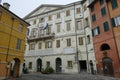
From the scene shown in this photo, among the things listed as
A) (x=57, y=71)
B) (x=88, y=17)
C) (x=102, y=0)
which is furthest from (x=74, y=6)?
(x=57, y=71)

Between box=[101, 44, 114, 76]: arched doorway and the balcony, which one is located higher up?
the balcony

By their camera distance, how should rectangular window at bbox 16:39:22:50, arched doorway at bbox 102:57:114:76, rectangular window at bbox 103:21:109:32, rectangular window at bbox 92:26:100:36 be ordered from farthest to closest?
rectangular window at bbox 92:26:100:36 < rectangular window at bbox 103:21:109:32 < rectangular window at bbox 16:39:22:50 < arched doorway at bbox 102:57:114:76

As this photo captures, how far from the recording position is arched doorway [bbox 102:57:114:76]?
17172 millimetres

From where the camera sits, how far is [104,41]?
731 inches

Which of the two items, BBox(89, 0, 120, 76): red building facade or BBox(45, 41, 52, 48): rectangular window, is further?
BBox(45, 41, 52, 48): rectangular window

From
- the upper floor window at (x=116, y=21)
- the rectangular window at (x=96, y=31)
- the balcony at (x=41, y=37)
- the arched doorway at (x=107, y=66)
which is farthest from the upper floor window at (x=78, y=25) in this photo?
the arched doorway at (x=107, y=66)

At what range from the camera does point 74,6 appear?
1080 inches

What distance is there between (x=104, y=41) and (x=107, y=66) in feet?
13.5

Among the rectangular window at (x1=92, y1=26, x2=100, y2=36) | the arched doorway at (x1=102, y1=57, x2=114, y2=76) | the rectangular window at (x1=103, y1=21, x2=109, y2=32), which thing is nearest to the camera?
the arched doorway at (x1=102, y1=57, x2=114, y2=76)

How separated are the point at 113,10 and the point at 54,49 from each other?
15181 mm

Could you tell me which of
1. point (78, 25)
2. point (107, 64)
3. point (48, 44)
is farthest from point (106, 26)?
point (48, 44)

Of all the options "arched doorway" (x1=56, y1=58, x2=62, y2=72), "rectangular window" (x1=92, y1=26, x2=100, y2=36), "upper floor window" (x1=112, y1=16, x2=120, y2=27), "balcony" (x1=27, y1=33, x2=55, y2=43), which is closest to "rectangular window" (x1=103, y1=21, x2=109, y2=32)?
"upper floor window" (x1=112, y1=16, x2=120, y2=27)

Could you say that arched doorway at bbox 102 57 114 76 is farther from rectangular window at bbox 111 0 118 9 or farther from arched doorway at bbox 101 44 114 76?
rectangular window at bbox 111 0 118 9

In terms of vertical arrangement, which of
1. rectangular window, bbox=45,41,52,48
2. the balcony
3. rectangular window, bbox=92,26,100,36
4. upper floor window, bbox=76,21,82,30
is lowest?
rectangular window, bbox=45,41,52,48
